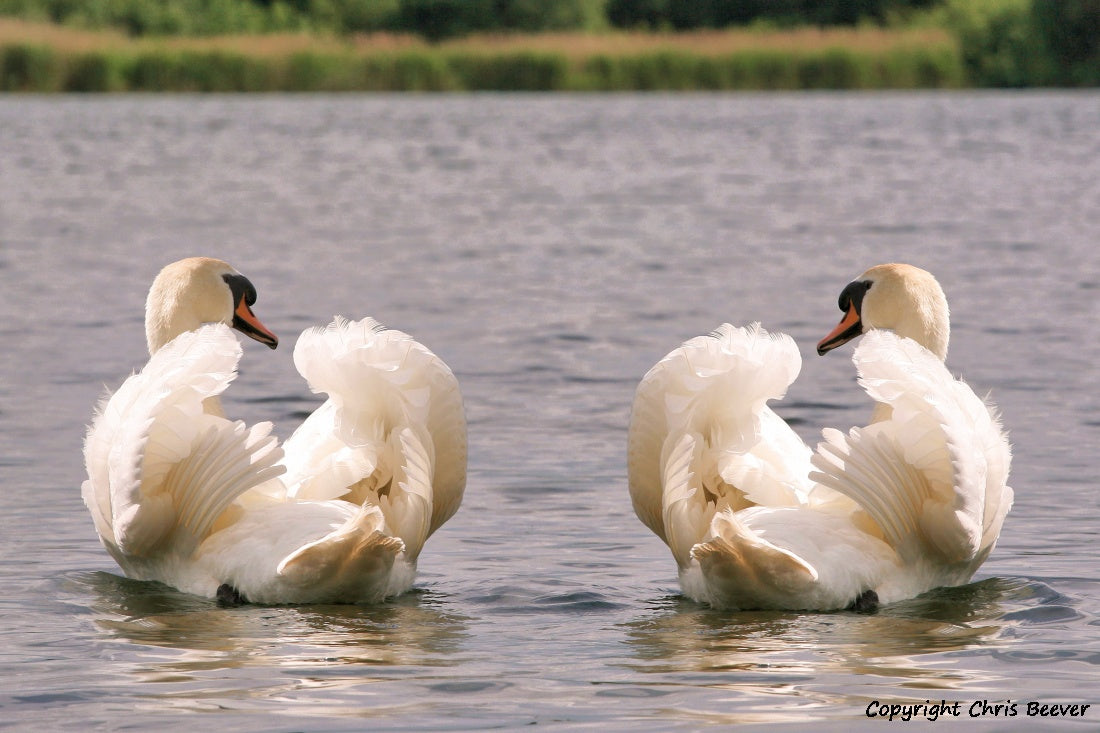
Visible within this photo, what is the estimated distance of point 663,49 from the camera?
44.8m

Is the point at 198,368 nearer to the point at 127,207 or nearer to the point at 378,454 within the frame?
the point at 378,454

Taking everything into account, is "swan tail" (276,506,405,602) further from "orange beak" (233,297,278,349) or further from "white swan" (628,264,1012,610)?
"orange beak" (233,297,278,349)

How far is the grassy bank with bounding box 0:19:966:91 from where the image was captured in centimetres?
4378

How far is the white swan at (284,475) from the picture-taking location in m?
6.26

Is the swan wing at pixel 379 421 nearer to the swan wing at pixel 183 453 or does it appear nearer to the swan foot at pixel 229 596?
the swan wing at pixel 183 453

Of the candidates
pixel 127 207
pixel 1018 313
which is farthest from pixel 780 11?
pixel 1018 313

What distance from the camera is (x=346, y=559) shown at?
619 cm

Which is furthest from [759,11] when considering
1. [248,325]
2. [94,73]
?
[248,325]

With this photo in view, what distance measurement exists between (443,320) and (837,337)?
20.4ft

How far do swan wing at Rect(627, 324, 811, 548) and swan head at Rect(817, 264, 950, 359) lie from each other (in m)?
0.84

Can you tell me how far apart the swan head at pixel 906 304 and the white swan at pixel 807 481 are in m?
0.77

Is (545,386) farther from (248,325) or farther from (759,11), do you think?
(759,11)

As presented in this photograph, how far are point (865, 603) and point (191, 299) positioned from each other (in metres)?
2.85

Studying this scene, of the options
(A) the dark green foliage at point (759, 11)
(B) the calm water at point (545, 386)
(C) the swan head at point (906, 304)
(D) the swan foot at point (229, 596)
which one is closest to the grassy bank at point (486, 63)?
(A) the dark green foliage at point (759, 11)
